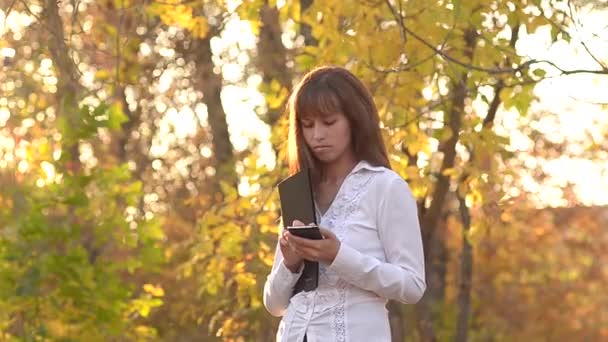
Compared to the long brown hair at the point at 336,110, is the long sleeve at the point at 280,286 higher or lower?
lower

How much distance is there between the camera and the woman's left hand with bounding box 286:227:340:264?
378 centimetres

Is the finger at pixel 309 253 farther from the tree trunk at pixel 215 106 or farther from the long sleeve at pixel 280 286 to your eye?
the tree trunk at pixel 215 106

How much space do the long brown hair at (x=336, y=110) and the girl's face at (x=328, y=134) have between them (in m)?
0.02

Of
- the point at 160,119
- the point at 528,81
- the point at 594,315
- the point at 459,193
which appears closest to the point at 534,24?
the point at 528,81

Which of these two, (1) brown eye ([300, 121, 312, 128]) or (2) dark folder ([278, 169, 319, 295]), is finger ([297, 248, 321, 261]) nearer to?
(2) dark folder ([278, 169, 319, 295])

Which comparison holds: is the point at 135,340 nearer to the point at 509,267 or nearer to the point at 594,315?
the point at 509,267

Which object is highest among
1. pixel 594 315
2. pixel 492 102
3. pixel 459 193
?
pixel 492 102

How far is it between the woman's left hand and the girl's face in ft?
0.87

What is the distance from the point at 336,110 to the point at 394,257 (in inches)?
16.6

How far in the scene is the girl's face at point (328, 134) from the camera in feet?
13.0

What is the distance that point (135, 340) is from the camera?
31.8 ft

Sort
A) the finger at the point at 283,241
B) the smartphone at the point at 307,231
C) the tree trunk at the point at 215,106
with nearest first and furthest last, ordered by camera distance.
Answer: the smartphone at the point at 307,231
the finger at the point at 283,241
the tree trunk at the point at 215,106

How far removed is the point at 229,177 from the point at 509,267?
9.75m

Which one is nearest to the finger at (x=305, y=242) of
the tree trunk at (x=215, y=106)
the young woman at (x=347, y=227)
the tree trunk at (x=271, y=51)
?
the young woman at (x=347, y=227)
